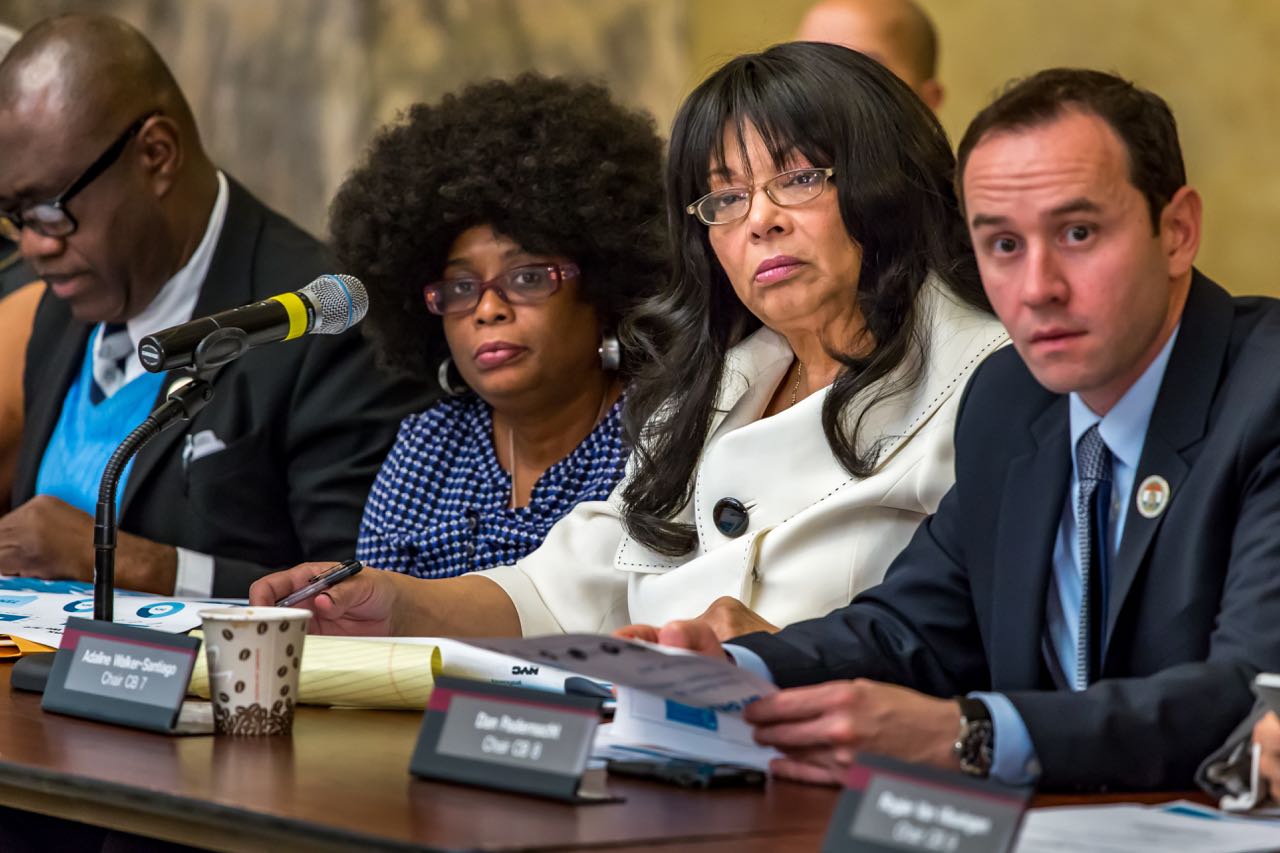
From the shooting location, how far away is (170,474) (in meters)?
3.34

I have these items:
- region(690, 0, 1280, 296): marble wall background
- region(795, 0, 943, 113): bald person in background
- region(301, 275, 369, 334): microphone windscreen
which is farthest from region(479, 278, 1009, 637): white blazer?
region(690, 0, 1280, 296): marble wall background

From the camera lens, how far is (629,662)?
1399mm

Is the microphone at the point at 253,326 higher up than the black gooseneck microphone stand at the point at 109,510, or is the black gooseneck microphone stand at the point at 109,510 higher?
the microphone at the point at 253,326

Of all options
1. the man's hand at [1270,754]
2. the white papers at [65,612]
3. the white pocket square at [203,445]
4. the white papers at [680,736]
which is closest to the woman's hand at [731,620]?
the white papers at [680,736]

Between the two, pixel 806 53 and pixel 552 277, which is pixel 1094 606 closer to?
pixel 806 53

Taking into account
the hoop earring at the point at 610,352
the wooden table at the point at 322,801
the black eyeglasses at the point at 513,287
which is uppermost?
the black eyeglasses at the point at 513,287

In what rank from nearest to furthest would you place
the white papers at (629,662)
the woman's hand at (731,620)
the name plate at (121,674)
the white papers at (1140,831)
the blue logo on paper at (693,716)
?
the white papers at (1140,831)
the white papers at (629,662)
the blue logo on paper at (693,716)
the name plate at (121,674)
the woman's hand at (731,620)

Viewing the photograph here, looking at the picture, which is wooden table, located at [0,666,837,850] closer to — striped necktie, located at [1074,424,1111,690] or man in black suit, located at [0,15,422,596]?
striped necktie, located at [1074,424,1111,690]

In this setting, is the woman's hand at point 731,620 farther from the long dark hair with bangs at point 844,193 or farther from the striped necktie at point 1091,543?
the striped necktie at point 1091,543

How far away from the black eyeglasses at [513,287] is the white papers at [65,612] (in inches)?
27.7

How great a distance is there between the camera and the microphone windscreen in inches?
85.0

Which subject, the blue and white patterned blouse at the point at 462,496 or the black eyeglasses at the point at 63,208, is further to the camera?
the black eyeglasses at the point at 63,208

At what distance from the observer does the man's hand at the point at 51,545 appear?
2.98 m

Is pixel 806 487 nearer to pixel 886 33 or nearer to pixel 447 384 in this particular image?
pixel 447 384
